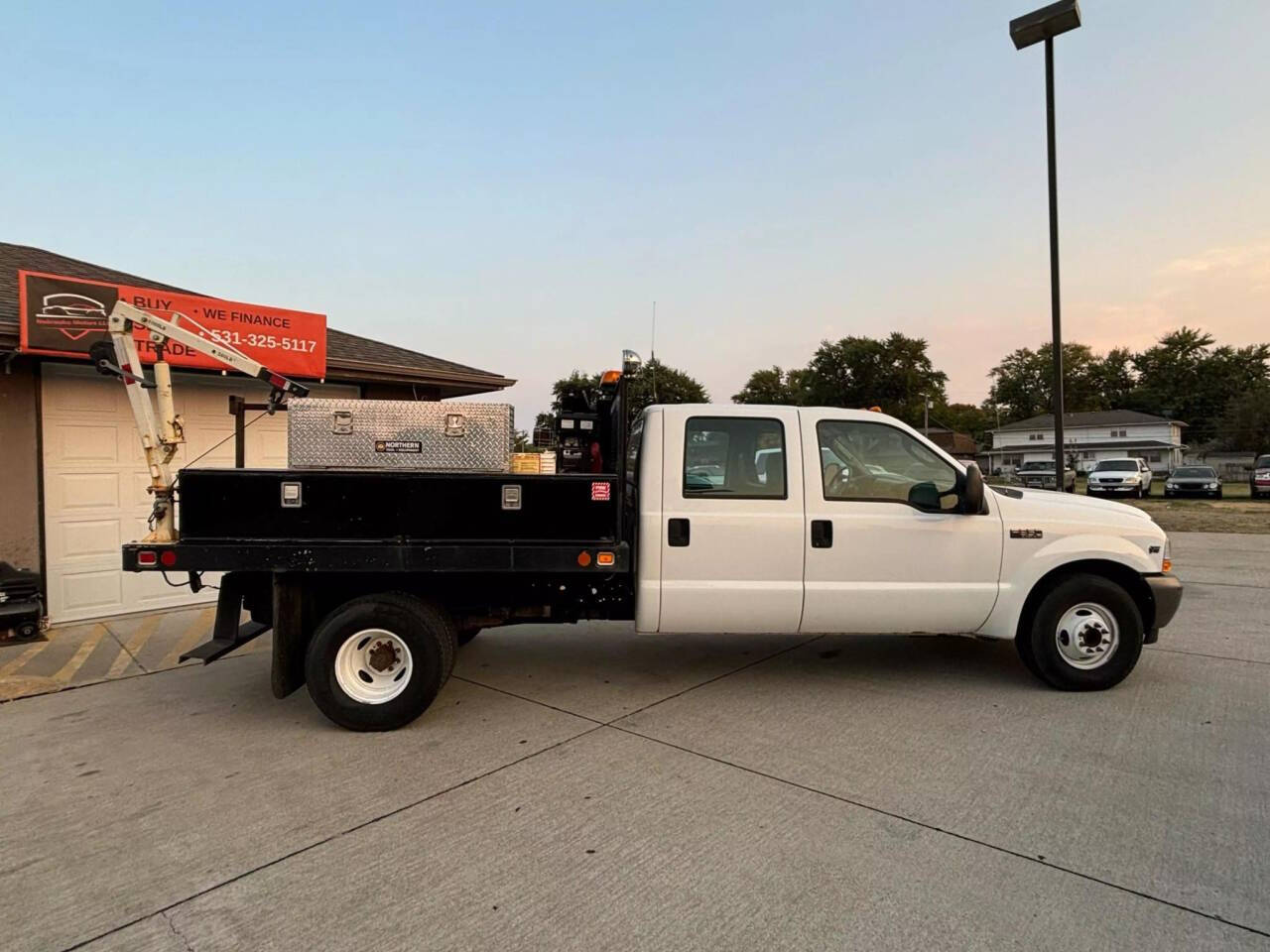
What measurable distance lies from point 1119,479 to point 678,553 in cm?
2938

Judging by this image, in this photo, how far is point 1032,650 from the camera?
4898mm

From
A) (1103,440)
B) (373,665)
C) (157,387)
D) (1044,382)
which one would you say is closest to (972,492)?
(373,665)

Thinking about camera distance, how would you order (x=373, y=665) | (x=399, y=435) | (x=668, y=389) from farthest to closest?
(x=668, y=389) → (x=373, y=665) → (x=399, y=435)

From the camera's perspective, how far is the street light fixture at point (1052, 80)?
9.12 metres

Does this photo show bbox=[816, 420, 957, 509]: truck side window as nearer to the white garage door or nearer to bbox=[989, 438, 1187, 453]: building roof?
the white garage door

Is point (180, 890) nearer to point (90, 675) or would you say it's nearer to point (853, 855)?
point (853, 855)

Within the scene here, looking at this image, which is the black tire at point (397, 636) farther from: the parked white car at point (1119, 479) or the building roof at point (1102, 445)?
the building roof at point (1102, 445)

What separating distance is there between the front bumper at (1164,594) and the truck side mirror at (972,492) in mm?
1300

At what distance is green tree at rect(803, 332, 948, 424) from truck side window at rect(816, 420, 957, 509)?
2701 inches

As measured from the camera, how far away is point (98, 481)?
25.2 ft

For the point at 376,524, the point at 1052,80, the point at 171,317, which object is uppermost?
the point at 1052,80

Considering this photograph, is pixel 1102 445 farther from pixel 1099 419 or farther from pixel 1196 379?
pixel 1196 379

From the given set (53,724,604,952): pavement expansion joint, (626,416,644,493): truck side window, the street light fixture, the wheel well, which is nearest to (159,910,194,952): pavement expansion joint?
(53,724,604,952): pavement expansion joint

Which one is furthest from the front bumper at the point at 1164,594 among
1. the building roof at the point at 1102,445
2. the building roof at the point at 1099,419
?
the building roof at the point at 1102,445
